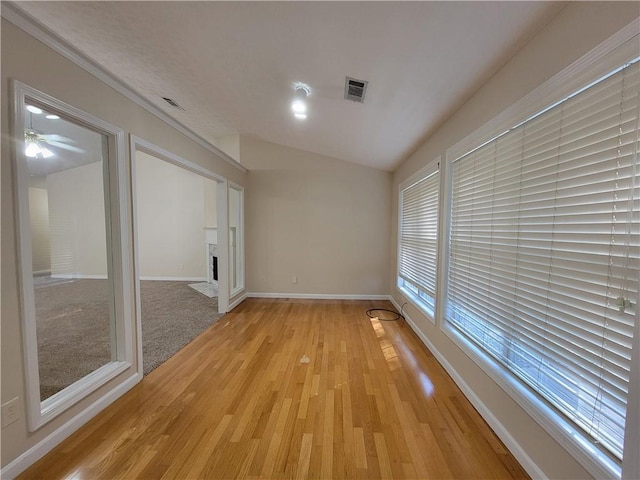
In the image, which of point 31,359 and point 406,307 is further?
point 406,307

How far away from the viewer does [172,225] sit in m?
6.30

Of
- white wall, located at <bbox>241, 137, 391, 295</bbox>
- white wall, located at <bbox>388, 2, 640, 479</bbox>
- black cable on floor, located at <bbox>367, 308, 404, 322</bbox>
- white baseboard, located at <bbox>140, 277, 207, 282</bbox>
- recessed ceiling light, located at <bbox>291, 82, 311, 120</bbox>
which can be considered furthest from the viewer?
white baseboard, located at <bbox>140, 277, 207, 282</bbox>

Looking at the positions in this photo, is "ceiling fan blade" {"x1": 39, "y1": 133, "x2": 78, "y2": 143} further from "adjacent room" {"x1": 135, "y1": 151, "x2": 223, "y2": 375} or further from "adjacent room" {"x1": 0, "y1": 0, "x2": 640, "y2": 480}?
"adjacent room" {"x1": 135, "y1": 151, "x2": 223, "y2": 375}

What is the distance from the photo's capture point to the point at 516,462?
4.57ft

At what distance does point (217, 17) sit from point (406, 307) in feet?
12.5

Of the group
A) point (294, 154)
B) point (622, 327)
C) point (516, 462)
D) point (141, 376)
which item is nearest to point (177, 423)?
point (141, 376)

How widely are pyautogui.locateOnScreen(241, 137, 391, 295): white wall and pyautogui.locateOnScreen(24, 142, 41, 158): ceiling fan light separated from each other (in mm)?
3166

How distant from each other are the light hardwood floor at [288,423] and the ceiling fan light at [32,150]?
1750 mm

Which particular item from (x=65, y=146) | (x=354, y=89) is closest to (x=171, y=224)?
(x=65, y=146)

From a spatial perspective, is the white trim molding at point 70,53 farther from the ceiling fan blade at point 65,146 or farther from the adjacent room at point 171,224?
the adjacent room at point 171,224

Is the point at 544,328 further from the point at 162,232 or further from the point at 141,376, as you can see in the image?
the point at 162,232

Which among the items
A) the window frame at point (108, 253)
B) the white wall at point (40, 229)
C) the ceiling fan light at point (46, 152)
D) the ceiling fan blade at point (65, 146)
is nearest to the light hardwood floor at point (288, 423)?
the window frame at point (108, 253)

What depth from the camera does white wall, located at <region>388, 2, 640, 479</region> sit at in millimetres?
1036

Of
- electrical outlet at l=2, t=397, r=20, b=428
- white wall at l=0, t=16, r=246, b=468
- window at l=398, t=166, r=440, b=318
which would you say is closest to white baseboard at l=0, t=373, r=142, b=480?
white wall at l=0, t=16, r=246, b=468
